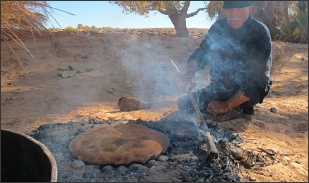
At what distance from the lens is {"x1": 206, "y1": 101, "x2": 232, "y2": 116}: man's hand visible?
312cm

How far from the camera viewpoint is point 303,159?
2.36 m

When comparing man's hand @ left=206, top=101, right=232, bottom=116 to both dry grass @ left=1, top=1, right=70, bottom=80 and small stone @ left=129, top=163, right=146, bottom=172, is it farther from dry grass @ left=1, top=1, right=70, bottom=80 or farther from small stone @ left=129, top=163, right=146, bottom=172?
dry grass @ left=1, top=1, right=70, bottom=80

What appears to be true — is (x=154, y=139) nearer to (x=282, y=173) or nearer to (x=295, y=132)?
(x=282, y=173)

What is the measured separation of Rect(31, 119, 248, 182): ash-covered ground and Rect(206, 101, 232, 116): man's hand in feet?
1.45

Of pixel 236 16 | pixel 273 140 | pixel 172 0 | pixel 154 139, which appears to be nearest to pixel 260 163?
pixel 273 140

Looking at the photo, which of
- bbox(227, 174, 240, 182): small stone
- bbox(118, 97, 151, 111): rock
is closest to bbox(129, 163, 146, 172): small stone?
bbox(227, 174, 240, 182): small stone

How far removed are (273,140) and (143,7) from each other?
7948 millimetres

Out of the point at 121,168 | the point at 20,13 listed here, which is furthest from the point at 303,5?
the point at 121,168

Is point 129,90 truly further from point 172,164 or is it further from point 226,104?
point 172,164

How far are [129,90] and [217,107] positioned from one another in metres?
1.95

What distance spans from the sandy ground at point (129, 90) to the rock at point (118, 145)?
677mm

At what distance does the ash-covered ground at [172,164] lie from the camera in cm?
197

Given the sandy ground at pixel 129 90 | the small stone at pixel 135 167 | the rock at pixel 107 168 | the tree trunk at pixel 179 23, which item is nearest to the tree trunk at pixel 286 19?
the sandy ground at pixel 129 90

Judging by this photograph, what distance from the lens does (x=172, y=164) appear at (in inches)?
84.5
